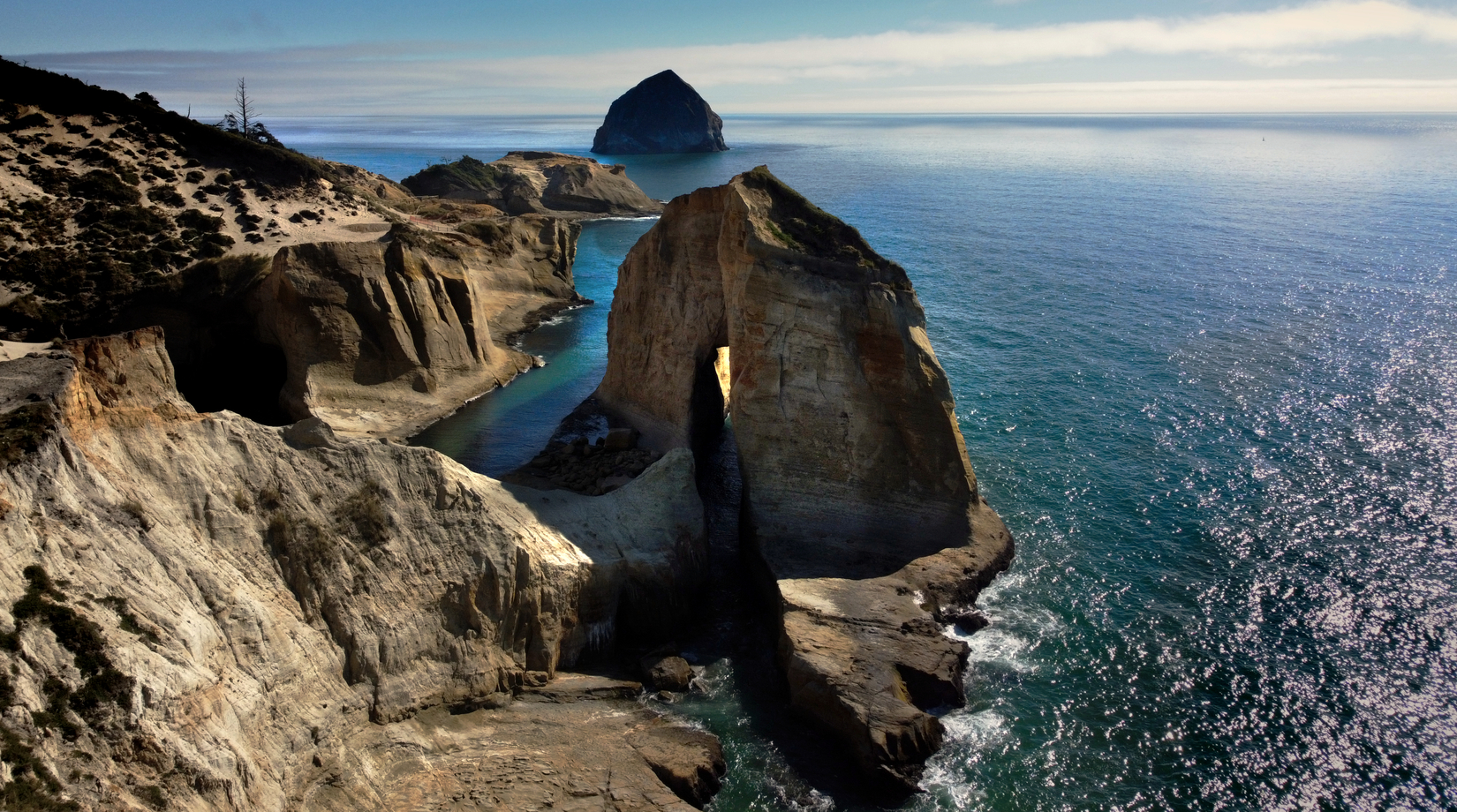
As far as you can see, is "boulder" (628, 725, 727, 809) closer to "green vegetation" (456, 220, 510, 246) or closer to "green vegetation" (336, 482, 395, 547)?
"green vegetation" (336, 482, 395, 547)

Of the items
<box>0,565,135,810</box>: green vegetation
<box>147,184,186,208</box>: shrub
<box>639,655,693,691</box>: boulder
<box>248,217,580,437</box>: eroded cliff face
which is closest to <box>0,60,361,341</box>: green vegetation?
<box>147,184,186,208</box>: shrub

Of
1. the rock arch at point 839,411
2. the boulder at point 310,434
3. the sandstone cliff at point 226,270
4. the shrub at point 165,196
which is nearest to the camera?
the boulder at point 310,434

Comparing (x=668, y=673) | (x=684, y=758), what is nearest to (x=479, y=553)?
(x=668, y=673)

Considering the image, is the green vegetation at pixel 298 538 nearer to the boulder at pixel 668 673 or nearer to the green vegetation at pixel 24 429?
the green vegetation at pixel 24 429

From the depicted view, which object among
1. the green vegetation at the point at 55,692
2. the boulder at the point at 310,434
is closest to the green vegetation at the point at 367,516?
the boulder at the point at 310,434

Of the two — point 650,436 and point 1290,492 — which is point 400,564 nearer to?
point 650,436

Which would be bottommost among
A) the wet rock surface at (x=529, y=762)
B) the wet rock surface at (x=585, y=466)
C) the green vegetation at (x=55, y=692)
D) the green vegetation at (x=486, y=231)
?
the wet rock surface at (x=529, y=762)

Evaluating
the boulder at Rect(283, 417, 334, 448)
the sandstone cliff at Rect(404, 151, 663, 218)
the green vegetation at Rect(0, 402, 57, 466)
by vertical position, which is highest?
the sandstone cliff at Rect(404, 151, 663, 218)
